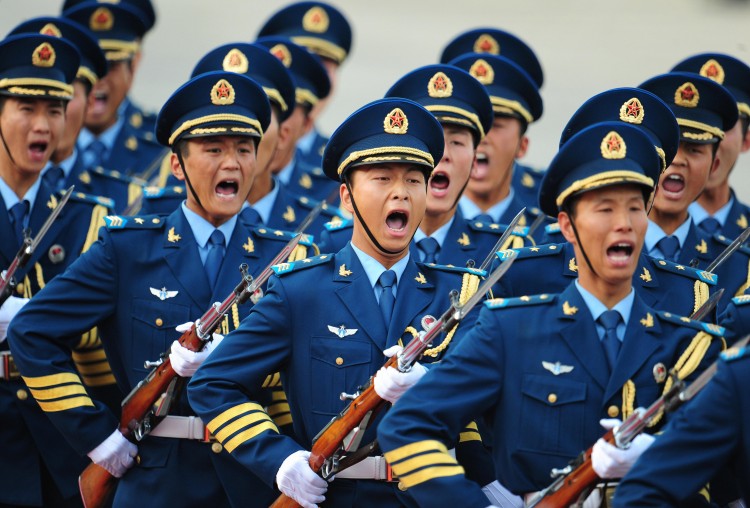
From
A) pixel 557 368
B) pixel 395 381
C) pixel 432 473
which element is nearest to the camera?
pixel 432 473

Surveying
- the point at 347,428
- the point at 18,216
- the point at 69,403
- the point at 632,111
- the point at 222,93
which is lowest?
the point at 69,403

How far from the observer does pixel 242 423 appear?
700cm

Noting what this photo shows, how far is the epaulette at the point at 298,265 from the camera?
7.19 metres

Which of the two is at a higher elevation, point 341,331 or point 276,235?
point 276,235

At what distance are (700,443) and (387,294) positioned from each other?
1717 millimetres

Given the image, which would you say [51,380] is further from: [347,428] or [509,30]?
[509,30]

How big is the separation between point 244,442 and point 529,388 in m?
1.27

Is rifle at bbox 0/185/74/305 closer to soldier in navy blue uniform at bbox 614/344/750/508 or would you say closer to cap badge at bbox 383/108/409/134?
cap badge at bbox 383/108/409/134

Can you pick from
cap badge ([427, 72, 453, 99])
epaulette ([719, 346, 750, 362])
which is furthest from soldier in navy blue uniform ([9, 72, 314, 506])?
epaulette ([719, 346, 750, 362])

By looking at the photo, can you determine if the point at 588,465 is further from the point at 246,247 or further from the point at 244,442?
the point at 246,247

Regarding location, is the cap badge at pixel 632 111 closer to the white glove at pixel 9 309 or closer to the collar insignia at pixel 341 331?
the collar insignia at pixel 341 331

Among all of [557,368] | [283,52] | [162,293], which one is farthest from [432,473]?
[283,52]

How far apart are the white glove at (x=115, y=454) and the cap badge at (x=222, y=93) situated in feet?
5.19

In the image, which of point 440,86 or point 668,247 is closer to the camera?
point 668,247
